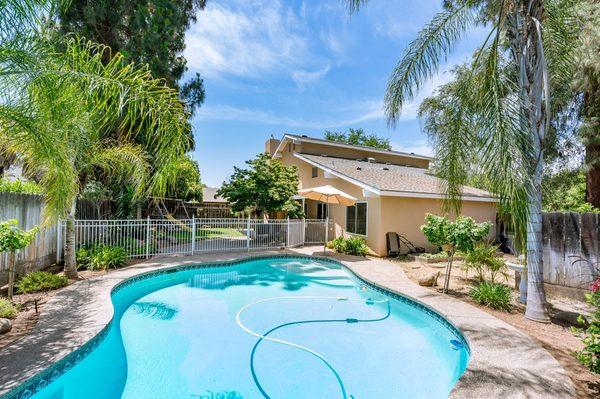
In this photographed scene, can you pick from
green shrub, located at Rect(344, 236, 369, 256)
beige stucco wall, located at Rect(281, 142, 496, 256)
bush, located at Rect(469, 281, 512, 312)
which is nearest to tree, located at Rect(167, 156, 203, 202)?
beige stucco wall, located at Rect(281, 142, 496, 256)

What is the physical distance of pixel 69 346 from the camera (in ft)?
15.0

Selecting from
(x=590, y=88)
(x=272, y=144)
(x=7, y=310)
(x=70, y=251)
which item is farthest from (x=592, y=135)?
(x=272, y=144)

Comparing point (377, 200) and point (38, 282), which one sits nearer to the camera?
point (38, 282)

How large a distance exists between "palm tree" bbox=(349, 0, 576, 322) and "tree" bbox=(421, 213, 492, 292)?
587mm

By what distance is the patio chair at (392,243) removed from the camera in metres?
14.0

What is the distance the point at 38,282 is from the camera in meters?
7.49

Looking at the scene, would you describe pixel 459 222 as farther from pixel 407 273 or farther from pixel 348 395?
pixel 348 395

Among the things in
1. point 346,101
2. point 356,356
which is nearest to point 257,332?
point 356,356

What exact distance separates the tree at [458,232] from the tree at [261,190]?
8.34 meters

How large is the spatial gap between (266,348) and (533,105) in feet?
24.3

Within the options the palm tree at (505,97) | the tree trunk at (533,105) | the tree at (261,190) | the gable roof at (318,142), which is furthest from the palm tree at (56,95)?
the gable roof at (318,142)

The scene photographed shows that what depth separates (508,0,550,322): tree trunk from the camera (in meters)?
5.94

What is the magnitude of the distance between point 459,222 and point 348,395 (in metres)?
5.43

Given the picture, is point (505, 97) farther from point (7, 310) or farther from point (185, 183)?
point (185, 183)
